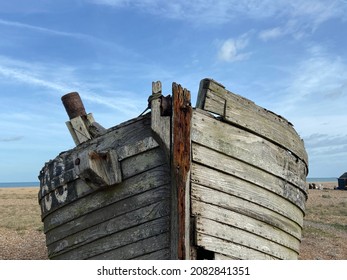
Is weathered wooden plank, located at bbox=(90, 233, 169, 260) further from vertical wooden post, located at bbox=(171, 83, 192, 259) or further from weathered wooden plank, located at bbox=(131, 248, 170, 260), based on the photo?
vertical wooden post, located at bbox=(171, 83, 192, 259)

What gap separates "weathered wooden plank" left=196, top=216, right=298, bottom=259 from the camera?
4637 mm

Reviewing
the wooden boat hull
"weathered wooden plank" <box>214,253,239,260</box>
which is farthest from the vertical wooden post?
"weathered wooden plank" <box>214,253,239,260</box>

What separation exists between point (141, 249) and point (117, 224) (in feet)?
1.44

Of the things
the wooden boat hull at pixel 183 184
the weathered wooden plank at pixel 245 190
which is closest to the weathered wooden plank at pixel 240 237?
the wooden boat hull at pixel 183 184

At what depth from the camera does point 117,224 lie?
5008mm

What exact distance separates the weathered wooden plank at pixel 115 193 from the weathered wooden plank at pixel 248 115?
3.28 ft

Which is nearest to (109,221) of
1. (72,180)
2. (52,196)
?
(72,180)

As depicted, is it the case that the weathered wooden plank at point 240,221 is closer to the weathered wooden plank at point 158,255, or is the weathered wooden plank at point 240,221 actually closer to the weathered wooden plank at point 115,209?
the weathered wooden plank at point 115,209

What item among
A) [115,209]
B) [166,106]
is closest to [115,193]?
[115,209]

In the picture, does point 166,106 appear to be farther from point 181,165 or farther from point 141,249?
point 141,249

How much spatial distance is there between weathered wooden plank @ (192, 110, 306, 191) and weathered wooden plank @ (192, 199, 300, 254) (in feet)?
2.24

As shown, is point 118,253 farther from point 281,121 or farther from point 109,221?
point 281,121

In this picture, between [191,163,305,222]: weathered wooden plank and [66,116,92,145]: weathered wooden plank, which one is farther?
[66,116,92,145]: weathered wooden plank

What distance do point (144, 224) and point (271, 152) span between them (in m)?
1.97
